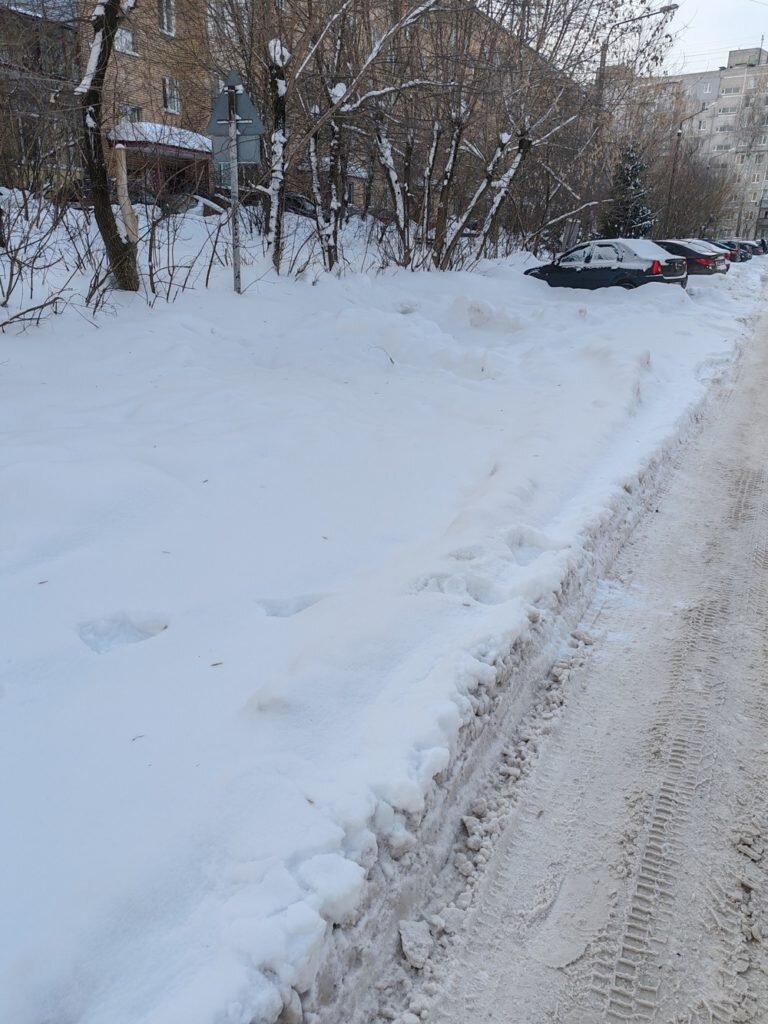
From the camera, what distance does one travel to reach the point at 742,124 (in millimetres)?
78312

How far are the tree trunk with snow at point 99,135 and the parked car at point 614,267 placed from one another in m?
10.5

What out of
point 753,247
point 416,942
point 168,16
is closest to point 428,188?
point 168,16

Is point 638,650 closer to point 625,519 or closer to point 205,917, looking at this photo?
point 625,519

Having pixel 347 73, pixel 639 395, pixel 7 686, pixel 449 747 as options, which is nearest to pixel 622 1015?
pixel 449 747

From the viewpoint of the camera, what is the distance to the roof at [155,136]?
9681 mm

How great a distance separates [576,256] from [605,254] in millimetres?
668

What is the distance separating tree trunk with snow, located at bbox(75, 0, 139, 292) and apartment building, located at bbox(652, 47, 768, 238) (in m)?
72.5

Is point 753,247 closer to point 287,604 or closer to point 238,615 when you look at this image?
point 287,604

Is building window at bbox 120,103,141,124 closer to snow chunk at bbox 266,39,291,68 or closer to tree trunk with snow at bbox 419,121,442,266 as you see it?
snow chunk at bbox 266,39,291,68

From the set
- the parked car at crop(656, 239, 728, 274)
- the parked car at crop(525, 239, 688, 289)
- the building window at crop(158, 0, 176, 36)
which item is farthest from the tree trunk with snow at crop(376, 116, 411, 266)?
the parked car at crop(656, 239, 728, 274)

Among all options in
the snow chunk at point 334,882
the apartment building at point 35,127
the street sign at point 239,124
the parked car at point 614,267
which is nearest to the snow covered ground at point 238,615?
the snow chunk at point 334,882

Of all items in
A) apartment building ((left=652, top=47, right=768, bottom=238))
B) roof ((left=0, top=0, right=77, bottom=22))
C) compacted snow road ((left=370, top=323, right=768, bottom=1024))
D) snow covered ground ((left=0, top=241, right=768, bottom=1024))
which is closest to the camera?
snow covered ground ((left=0, top=241, right=768, bottom=1024))

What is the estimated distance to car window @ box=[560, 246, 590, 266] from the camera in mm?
16531

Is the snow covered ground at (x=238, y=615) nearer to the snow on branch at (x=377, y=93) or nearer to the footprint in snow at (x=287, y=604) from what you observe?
the footprint in snow at (x=287, y=604)
